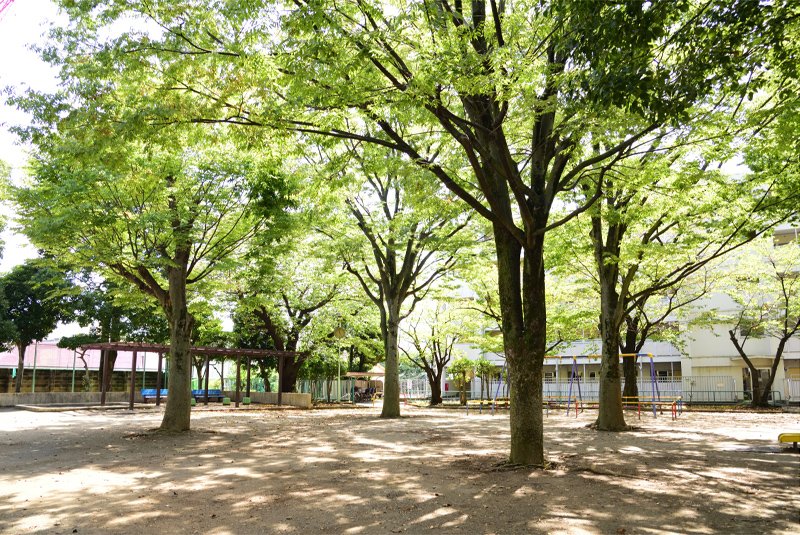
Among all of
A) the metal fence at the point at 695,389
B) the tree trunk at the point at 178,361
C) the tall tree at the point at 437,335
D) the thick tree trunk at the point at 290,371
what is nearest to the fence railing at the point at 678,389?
the metal fence at the point at 695,389

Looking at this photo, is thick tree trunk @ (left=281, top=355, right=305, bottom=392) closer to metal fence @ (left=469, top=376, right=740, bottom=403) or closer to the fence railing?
the fence railing

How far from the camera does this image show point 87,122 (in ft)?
30.1

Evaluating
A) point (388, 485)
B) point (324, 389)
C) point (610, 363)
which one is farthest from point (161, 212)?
point (324, 389)

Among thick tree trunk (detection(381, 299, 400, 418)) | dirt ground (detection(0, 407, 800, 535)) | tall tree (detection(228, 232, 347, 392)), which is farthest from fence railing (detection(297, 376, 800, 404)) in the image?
dirt ground (detection(0, 407, 800, 535))

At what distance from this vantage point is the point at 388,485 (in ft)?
24.6

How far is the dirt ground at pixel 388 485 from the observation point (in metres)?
5.62

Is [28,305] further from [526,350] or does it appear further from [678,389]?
[678,389]

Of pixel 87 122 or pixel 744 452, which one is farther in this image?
pixel 744 452

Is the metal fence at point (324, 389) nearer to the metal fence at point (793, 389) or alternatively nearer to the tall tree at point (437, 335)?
the tall tree at point (437, 335)

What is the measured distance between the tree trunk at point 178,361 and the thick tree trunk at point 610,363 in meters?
10.1

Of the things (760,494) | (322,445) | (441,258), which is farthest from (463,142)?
(441,258)

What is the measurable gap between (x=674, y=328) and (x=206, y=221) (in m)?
26.0

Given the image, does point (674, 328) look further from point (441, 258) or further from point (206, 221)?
point (206, 221)

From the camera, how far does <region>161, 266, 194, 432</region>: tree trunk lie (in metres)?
13.8
